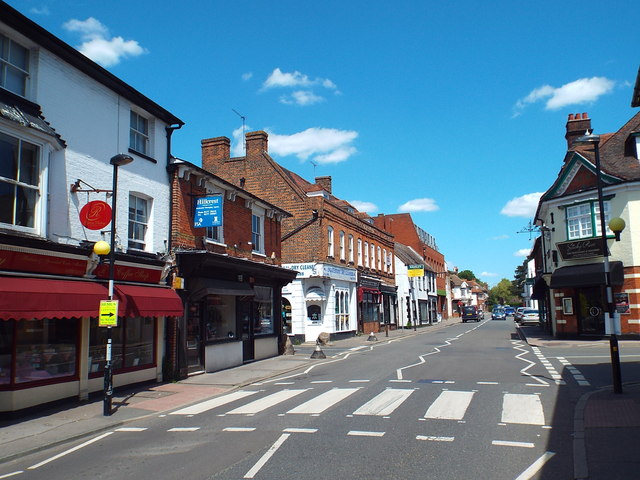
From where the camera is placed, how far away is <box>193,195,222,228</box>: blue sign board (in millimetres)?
16484

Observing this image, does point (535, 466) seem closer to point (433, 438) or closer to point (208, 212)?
point (433, 438)

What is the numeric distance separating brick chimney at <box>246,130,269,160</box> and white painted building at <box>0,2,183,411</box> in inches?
706

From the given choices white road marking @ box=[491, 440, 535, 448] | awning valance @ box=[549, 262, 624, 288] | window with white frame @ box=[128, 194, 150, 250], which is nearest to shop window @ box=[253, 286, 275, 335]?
window with white frame @ box=[128, 194, 150, 250]

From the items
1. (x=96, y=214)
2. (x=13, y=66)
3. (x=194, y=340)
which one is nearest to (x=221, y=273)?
(x=194, y=340)

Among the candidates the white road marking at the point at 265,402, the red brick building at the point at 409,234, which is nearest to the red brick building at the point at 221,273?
the white road marking at the point at 265,402

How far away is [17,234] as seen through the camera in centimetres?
1054

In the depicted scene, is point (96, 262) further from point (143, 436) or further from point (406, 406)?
point (406, 406)

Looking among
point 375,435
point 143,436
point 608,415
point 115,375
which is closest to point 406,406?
point 375,435

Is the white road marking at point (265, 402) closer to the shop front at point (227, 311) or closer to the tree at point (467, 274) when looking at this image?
the shop front at point (227, 311)

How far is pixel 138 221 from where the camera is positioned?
15.0 metres

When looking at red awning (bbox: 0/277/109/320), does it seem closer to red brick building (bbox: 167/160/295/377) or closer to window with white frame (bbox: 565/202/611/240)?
red brick building (bbox: 167/160/295/377)

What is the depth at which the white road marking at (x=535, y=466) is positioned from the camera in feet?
20.3

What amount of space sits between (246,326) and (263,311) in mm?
1802

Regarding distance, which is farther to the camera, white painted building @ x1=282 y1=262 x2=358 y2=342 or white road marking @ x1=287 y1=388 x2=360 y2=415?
white painted building @ x1=282 y1=262 x2=358 y2=342
